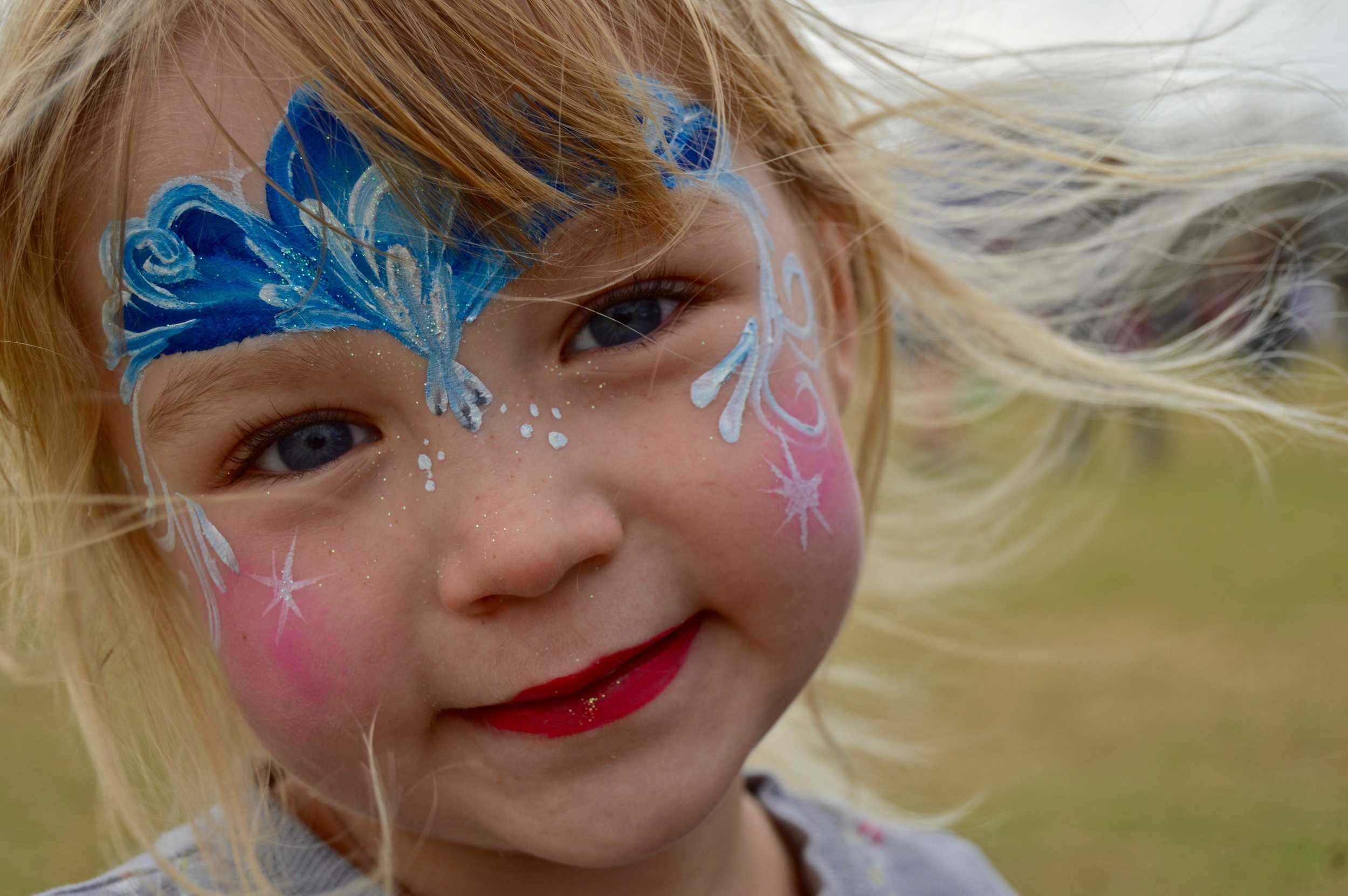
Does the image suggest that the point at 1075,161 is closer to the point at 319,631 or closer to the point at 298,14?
the point at 298,14

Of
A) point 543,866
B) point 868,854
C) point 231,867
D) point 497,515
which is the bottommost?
point 868,854

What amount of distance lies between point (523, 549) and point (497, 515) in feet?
0.13

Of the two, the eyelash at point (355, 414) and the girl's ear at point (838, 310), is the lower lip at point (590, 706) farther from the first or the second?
the girl's ear at point (838, 310)

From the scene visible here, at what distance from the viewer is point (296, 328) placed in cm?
106

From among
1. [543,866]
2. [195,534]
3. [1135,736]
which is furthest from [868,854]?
[1135,736]

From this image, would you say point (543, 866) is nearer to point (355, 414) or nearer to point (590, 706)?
point (590, 706)

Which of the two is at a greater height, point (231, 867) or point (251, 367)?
point (251, 367)

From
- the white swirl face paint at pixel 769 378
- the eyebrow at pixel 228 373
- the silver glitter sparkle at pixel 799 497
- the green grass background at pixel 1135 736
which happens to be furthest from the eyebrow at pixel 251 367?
the green grass background at pixel 1135 736

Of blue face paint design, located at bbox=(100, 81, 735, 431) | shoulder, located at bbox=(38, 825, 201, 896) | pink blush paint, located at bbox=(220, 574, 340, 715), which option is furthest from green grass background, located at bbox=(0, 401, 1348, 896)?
blue face paint design, located at bbox=(100, 81, 735, 431)

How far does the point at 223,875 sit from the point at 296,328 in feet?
2.13

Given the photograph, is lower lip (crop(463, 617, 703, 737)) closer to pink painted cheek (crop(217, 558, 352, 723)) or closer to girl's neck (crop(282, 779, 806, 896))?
pink painted cheek (crop(217, 558, 352, 723))

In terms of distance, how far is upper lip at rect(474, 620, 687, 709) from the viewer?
1.08 meters

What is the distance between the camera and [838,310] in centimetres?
150

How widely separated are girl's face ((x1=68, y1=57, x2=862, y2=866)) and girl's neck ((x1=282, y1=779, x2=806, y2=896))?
0.13 metres
